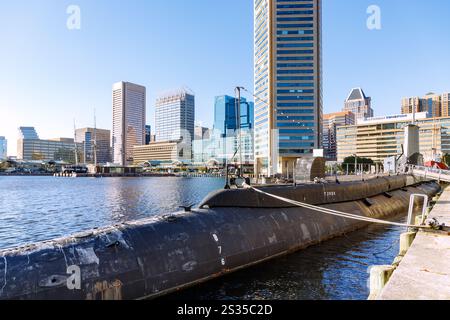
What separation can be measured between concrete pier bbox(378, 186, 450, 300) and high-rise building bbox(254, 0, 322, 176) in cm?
12469

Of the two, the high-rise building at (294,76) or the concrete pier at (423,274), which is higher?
the high-rise building at (294,76)

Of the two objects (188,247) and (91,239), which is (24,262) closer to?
(91,239)

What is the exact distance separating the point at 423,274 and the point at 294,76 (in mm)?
136126

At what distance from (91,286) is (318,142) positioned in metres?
138

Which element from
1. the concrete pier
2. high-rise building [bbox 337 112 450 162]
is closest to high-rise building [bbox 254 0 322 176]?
high-rise building [bbox 337 112 450 162]

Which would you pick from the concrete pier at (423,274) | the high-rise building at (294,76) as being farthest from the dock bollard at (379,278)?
the high-rise building at (294,76)

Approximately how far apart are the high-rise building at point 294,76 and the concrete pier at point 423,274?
409 feet

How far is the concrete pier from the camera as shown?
21.4 ft

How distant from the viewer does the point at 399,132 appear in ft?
572

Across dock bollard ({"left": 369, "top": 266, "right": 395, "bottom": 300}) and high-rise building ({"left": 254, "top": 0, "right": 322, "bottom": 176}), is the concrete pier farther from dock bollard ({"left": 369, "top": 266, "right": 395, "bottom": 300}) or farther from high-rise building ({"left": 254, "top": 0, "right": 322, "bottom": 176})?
high-rise building ({"left": 254, "top": 0, "right": 322, "bottom": 176})

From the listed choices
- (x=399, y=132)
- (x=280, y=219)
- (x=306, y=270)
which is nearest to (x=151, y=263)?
(x=306, y=270)

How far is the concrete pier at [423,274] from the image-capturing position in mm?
6531

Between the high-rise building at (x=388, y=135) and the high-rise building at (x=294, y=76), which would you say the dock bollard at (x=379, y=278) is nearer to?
the high-rise building at (x=294, y=76)
